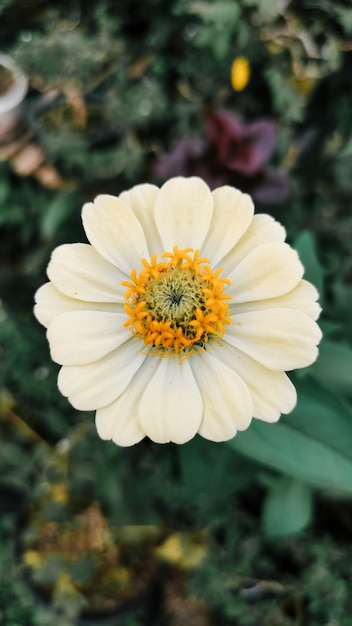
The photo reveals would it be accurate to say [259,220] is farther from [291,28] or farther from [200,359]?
Result: [291,28]

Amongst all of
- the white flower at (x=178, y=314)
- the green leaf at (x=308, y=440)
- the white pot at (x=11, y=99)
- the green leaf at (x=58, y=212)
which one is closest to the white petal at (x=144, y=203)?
the white flower at (x=178, y=314)

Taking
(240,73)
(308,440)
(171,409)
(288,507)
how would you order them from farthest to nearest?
1. (240,73)
2. (288,507)
3. (308,440)
4. (171,409)

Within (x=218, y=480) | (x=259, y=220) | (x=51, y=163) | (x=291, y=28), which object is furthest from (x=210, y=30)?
(x=218, y=480)

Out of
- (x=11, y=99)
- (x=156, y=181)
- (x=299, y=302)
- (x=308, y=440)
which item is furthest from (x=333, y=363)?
(x=11, y=99)

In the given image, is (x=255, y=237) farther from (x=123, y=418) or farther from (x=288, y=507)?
(x=288, y=507)

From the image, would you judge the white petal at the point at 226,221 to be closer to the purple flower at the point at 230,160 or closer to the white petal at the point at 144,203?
the white petal at the point at 144,203

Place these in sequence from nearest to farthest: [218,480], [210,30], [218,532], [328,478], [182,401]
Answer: [182,401] → [328,478] → [218,480] → [210,30] → [218,532]

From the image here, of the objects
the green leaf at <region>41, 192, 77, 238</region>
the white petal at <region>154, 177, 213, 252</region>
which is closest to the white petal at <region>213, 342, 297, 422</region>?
the white petal at <region>154, 177, 213, 252</region>
